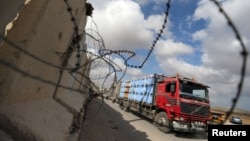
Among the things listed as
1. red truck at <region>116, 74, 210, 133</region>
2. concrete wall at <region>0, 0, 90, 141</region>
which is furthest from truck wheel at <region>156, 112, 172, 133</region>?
concrete wall at <region>0, 0, 90, 141</region>

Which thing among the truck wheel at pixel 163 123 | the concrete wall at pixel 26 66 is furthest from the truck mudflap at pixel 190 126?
the concrete wall at pixel 26 66

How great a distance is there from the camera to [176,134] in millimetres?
14062

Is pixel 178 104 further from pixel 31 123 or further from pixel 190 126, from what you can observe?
pixel 31 123

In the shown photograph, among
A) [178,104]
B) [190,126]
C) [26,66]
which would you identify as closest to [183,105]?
[178,104]

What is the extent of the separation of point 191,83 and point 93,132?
618cm

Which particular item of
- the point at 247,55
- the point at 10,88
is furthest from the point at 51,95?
the point at 247,55

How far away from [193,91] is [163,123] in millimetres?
2325

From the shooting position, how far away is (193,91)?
46.3 feet

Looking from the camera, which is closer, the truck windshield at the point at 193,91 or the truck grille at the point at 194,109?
the truck grille at the point at 194,109

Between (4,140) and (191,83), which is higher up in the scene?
(191,83)

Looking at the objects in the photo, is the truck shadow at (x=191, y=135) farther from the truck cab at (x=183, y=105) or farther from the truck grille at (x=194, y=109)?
the truck grille at (x=194, y=109)

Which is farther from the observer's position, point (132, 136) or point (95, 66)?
point (132, 136)

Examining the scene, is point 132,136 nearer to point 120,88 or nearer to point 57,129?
point 57,129

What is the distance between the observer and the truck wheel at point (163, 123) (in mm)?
13359
